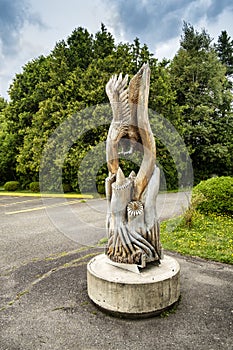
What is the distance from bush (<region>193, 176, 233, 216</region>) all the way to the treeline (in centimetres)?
601

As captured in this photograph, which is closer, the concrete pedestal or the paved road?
the concrete pedestal

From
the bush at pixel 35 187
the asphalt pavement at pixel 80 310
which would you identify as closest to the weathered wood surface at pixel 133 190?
the asphalt pavement at pixel 80 310

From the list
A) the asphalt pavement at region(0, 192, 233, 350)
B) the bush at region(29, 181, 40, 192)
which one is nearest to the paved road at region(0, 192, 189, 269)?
the asphalt pavement at region(0, 192, 233, 350)

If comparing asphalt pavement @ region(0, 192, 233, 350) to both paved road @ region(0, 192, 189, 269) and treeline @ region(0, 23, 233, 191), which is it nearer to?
paved road @ region(0, 192, 189, 269)

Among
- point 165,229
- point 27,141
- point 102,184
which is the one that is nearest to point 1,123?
point 27,141

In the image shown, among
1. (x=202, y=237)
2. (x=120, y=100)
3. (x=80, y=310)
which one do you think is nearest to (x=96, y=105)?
(x=202, y=237)

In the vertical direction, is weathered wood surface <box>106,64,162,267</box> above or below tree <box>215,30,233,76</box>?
below

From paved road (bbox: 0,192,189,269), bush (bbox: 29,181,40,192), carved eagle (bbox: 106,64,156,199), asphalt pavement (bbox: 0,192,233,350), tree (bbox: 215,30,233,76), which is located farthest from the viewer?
tree (bbox: 215,30,233,76)

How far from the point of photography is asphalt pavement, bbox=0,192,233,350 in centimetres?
286

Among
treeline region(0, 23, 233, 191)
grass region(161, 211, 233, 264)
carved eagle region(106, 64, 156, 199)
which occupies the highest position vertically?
treeline region(0, 23, 233, 191)

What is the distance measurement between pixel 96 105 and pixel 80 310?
1266cm

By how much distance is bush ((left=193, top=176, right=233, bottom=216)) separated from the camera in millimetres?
8570

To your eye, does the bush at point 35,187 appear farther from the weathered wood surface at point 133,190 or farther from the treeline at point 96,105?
the weathered wood surface at point 133,190

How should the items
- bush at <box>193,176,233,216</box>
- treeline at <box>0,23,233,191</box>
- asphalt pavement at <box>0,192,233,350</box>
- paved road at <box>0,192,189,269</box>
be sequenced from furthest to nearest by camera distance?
treeline at <box>0,23,233,191</box> → bush at <box>193,176,233,216</box> → paved road at <box>0,192,189,269</box> → asphalt pavement at <box>0,192,233,350</box>
